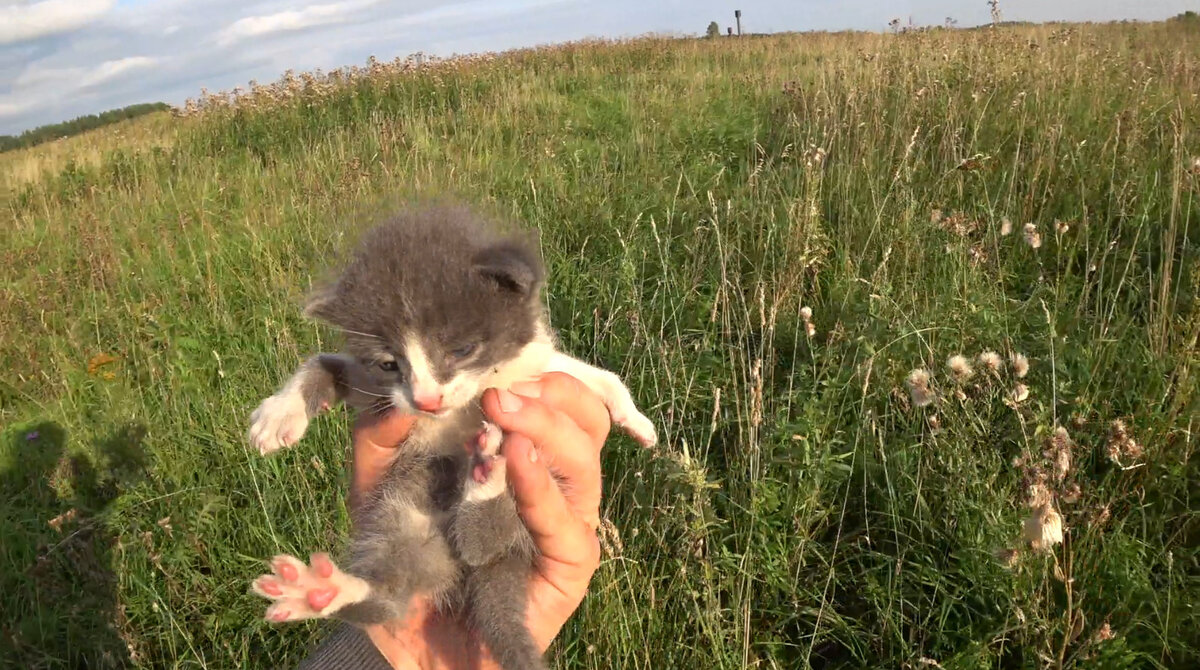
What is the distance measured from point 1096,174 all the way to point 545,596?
15.3 ft

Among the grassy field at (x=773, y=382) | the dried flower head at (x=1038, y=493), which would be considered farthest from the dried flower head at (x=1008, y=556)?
the dried flower head at (x=1038, y=493)

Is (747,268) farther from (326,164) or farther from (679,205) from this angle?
(326,164)

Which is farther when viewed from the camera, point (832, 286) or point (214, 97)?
point (214, 97)

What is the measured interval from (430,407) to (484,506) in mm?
336

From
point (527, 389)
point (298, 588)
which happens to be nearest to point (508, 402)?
point (527, 389)

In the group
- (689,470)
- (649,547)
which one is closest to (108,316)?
(649,547)

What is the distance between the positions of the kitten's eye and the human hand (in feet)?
0.42

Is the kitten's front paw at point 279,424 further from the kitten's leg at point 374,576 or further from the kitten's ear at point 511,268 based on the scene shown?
the kitten's ear at point 511,268

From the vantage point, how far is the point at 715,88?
10297 millimetres

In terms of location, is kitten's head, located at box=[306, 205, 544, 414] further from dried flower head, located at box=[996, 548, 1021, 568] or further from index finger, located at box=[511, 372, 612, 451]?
dried flower head, located at box=[996, 548, 1021, 568]

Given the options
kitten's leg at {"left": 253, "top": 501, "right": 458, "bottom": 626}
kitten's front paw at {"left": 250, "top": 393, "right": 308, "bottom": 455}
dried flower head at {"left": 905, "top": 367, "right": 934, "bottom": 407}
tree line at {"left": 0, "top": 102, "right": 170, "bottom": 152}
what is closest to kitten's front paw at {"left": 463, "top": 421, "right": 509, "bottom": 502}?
kitten's leg at {"left": 253, "top": 501, "right": 458, "bottom": 626}

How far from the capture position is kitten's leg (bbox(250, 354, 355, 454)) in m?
2.11

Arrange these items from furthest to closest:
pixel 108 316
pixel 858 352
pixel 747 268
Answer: pixel 108 316 → pixel 747 268 → pixel 858 352

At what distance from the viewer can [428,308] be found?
202 cm
